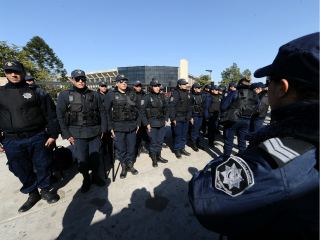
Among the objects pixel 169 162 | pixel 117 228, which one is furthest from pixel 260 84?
pixel 117 228

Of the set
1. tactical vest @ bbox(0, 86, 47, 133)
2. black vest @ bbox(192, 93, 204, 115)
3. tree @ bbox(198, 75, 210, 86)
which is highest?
tactical vest @ bbox(0, 86, 47, 133)

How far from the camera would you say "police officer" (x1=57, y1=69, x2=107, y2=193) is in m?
3.25

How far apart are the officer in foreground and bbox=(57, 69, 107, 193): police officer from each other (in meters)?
2.86

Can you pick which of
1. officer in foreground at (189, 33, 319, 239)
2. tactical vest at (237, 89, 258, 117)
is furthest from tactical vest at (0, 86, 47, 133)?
tactical vest at (237, 89, 258, 117)

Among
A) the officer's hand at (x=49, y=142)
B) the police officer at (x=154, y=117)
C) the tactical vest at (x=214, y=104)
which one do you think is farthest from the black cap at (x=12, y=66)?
the tactical vest at (x=214, y=104)

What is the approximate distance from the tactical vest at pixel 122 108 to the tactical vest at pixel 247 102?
2.24 meters

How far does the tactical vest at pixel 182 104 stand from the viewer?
4980mm

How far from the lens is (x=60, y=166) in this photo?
3914 mm

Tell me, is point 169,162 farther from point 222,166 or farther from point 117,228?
point 222,166

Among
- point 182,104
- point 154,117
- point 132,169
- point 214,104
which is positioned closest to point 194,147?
point 182,104

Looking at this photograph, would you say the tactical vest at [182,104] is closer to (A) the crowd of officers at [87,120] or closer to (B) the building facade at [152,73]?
(A) the crowd of officers at [87,120]

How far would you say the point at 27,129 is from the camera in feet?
9.37

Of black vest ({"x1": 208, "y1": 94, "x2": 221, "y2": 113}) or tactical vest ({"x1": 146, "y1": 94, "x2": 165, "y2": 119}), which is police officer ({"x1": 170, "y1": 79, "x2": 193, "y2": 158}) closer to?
tactical vest ({"x1": 146, "y1": 94, "x2": 165, "y2": 119})

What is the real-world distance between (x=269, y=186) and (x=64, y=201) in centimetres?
329
